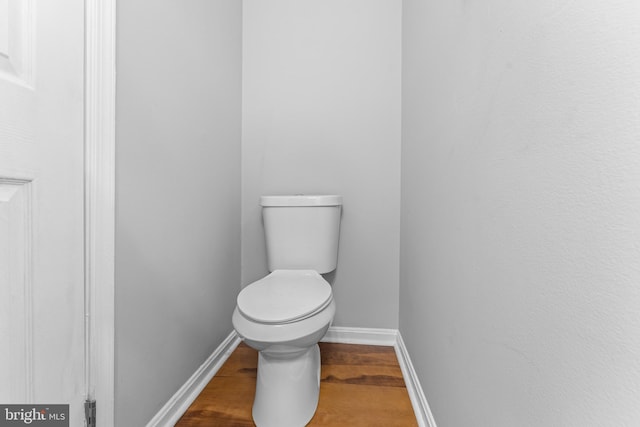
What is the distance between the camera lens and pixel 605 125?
33 centimetres

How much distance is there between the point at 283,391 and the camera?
999mm

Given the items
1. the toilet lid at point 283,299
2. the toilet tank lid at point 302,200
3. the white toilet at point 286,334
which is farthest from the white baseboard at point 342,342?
the toilet tank lid at point 302,200

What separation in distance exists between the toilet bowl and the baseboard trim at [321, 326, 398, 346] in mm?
468

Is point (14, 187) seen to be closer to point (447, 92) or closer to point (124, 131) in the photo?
point (124, 131)

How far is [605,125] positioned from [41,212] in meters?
0.95

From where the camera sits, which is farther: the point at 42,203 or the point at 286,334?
the point at 286,334

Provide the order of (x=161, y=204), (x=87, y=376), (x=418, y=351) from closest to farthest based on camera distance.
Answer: (x=87, y=376), (x=161, y=204), (x=418, y=351)

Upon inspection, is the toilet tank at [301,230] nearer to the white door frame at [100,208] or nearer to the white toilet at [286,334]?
the white toilet at [286,334]

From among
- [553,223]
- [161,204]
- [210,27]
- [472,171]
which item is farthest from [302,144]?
[553,223]

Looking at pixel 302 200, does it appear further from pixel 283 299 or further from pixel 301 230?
pixel 283 299

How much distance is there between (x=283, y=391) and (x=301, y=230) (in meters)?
0.65

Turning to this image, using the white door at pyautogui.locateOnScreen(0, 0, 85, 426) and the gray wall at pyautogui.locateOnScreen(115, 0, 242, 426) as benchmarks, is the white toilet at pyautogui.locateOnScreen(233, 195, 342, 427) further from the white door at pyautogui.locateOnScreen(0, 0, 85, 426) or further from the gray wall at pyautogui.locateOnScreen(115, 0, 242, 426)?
the white door at pyautogui.locateOnScreen(0, 0, 85, 426)

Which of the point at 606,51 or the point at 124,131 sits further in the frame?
the point at 124,131

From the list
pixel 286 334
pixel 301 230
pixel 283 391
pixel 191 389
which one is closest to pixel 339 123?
pixel 301 230
